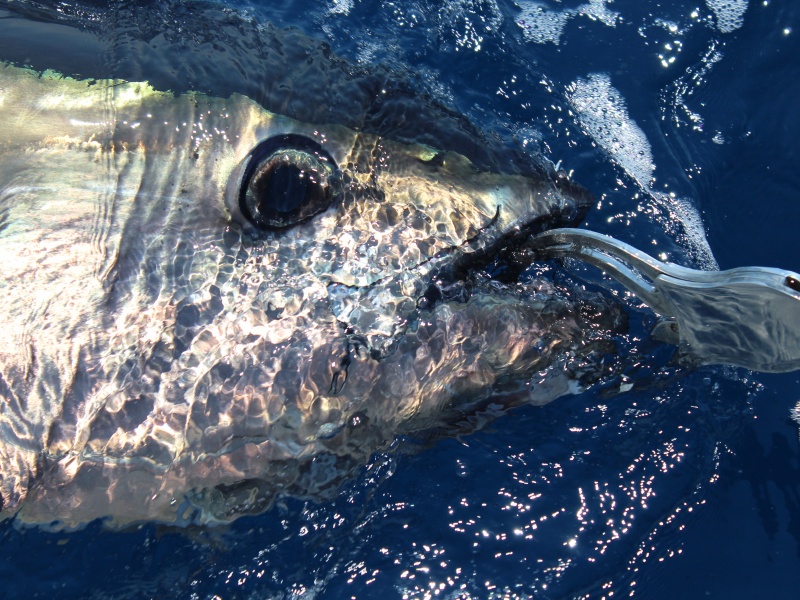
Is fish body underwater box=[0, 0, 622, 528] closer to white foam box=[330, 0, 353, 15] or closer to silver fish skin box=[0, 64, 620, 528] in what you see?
silver fish skin box=[0, 64, 620, 528]

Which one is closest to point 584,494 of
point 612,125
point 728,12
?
point 612,125

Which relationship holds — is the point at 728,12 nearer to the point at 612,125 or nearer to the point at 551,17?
the point at 551,17

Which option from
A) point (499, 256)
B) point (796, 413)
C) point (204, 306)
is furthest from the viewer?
point (796, 413)

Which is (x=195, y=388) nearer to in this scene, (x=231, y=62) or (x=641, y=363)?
(x=231, y=62)

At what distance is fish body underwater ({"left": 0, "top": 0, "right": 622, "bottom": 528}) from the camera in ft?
5.55

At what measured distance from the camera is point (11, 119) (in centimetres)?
165

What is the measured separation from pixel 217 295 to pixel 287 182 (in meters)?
0.31

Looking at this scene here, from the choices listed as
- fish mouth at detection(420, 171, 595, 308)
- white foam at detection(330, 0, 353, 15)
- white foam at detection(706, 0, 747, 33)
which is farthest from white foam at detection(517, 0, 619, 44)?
fish mouth at detection(420, 171, 595, 308)

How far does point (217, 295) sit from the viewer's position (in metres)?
1.77

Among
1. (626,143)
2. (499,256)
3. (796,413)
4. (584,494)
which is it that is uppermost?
(626,143)

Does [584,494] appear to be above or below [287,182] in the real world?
below

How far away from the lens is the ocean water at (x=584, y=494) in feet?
6.52

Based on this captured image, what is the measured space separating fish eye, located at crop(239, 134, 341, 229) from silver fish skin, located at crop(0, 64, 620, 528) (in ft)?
0.05

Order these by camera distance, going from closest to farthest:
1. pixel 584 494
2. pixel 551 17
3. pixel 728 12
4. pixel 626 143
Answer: pixel 584 494 < pixel 626 143 < pixel 728 12 < pixel 551 17
